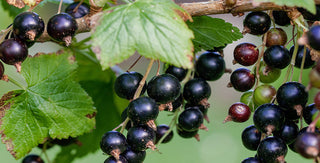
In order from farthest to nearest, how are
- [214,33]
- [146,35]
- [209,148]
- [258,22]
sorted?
1. [209,148]
2. [214,33]
3. [258,22]
4. [146,35]

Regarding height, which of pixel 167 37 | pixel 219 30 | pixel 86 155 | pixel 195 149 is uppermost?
pixel 167 37

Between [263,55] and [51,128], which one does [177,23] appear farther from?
[51,128]

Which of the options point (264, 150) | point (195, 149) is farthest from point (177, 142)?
point (264, 150)

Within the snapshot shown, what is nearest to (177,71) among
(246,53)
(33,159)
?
(246,53)

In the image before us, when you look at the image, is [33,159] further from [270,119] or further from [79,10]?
[270,119]

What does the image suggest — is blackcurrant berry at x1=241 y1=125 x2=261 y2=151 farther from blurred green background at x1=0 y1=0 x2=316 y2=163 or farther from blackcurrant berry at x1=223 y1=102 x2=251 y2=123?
blurred green background at x1=0 y1=0 x2=316 y2=163

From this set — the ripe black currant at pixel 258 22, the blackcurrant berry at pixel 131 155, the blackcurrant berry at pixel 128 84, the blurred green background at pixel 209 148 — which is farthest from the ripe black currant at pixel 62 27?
the blurred green background at pixel 209 148
